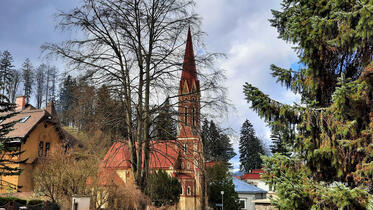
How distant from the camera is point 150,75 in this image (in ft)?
35.0

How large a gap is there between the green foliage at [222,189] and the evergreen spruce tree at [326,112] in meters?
24.0

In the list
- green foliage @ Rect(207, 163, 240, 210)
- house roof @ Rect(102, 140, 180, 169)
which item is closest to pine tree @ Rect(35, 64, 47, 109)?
green foliage @ Rect(207, 163, 240, 210)

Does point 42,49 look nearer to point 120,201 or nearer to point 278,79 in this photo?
point 278,79

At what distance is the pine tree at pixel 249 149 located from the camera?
68.8 meters

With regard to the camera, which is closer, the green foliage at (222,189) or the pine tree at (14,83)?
the green foliage at (222,189)

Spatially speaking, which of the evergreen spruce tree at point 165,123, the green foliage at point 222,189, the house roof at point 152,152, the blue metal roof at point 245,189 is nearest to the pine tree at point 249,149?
the blue metal roof at point 245,189

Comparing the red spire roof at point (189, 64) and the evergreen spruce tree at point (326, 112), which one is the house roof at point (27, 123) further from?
the evergreen spruce tree at point (326, 112)

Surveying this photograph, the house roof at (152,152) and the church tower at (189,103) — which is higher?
the church tower at (189,103)

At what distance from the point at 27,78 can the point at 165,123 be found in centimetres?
5971

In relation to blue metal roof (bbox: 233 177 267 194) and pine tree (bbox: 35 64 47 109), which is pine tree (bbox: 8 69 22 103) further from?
blue metal roof (bbox: 233 177 267 194)

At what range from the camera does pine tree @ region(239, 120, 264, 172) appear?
68.8m

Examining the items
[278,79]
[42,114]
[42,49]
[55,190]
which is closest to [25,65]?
[42,114]

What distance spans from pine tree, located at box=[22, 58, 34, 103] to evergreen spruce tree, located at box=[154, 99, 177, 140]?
191 ft

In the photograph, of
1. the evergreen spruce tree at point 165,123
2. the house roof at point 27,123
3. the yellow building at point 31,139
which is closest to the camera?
the evergreen spruce tree at point 165,123
